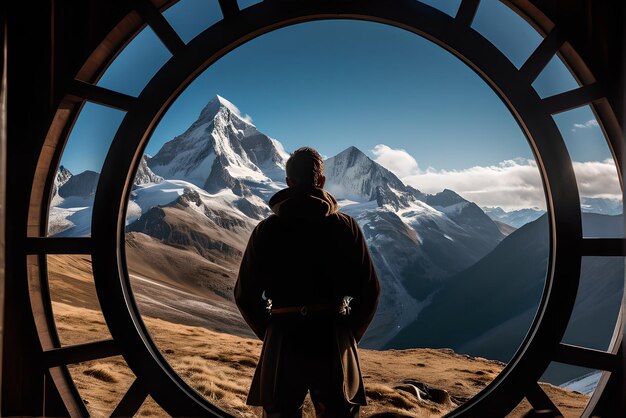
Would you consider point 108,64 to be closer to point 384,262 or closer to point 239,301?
point 239,301

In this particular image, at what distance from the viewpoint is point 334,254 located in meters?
1.86

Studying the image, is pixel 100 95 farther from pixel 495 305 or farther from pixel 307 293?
pixel 495 305

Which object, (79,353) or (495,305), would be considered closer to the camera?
(79,353)

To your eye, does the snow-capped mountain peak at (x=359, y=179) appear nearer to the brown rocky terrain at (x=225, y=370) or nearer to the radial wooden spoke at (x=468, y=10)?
the brown rocky terrain at (x=225, y=370)

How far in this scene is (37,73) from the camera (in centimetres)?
231

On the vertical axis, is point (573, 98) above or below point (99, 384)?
above

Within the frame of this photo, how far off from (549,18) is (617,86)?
0.44 m

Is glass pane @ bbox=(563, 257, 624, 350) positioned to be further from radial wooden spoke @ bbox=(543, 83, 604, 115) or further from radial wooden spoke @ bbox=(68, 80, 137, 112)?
radial wooden spoke @ bbox=(68, 80, 137, 112)

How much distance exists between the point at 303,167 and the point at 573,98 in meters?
1.34

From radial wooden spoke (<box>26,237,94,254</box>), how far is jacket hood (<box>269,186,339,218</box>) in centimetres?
103

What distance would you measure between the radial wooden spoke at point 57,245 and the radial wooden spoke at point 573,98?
2.26 metres

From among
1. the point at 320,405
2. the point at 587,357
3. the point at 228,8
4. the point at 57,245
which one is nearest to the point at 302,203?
the point at 320,405

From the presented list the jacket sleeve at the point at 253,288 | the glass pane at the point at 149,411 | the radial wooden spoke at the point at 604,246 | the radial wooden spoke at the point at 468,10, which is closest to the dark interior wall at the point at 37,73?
the radial wooden spoke at the point at 468,10

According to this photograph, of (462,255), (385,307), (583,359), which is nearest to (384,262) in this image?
(385,307)
